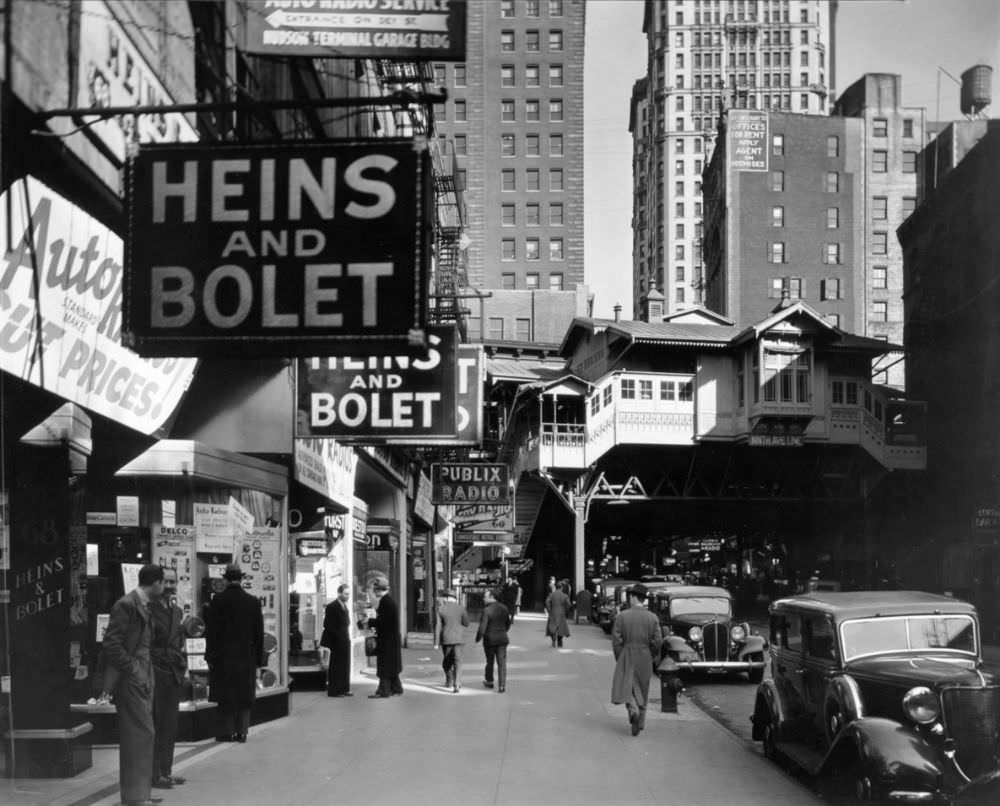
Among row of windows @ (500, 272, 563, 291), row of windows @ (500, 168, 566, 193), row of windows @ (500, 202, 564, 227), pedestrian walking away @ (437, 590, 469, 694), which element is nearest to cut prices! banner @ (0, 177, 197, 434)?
pedestrian walking away @ (437, 590, 469, 694)

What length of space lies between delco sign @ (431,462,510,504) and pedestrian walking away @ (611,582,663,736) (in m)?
12.2

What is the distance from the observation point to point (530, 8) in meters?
24.7

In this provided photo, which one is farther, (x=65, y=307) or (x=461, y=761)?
(x=461, y=761)

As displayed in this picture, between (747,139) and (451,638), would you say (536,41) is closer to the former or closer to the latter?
(451,638)

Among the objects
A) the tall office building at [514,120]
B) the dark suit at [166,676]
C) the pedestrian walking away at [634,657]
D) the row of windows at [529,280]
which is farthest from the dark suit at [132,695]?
the row of windows at [529,280]

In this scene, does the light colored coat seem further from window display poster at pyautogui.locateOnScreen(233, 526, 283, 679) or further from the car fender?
the car fender

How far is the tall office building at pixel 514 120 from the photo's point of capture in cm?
Answer: 2416

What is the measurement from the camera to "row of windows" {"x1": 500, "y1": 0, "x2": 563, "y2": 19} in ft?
71.2

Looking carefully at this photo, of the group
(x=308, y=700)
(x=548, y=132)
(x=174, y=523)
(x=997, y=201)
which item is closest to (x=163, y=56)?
(x=174, y=523)

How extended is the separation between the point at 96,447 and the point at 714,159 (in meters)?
79.9

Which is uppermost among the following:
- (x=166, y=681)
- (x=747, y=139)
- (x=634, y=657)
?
(x=747, y=139)

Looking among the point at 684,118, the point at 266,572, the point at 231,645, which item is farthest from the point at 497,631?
the point at 684,118

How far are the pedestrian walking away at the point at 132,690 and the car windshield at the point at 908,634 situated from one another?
6.14 metres

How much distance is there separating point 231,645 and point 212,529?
1493 millimetres
